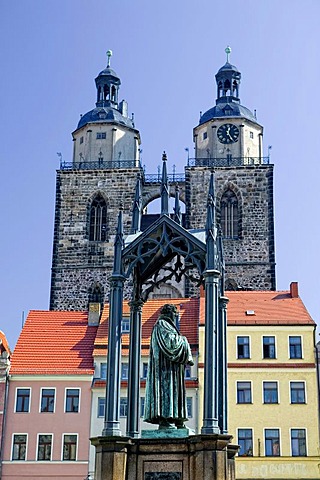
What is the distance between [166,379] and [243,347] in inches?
986

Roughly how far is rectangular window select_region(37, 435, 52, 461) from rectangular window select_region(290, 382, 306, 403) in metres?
10.0

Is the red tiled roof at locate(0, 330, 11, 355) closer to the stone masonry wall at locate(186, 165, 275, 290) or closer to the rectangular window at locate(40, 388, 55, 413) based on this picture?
the rectangular window at locate(40, 388, 55, 413)

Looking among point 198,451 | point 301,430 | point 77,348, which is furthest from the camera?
point 77,348

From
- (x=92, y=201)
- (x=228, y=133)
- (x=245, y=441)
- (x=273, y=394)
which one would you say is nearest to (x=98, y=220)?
(x=92, y=201)

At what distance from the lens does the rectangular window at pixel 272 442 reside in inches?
1389

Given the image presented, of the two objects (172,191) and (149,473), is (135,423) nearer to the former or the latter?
(149,473)

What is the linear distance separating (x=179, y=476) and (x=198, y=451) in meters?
0.44

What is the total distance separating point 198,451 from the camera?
11914 millimetres

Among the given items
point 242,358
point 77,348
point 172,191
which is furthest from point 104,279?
point 242,358

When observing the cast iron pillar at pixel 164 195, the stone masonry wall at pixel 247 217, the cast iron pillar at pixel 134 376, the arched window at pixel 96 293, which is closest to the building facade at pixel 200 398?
the stone masonry wall at pixel 247 217

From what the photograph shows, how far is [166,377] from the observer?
12.8 m

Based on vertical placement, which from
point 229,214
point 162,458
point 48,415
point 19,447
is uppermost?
point 229,214

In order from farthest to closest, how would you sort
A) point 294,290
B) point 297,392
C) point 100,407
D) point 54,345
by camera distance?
point 294,290 → point 54,345 → point 297,392 → point 100,407

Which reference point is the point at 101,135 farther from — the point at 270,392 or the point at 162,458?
the point at 162,458
